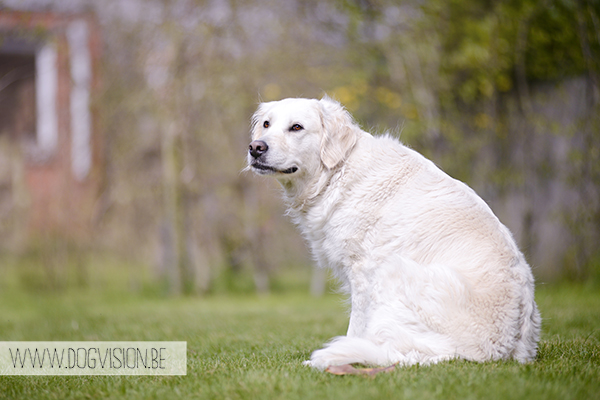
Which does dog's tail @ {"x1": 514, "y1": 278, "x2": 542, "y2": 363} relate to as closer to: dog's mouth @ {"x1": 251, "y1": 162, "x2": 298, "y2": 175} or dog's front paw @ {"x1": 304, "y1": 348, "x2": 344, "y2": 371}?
dog's front paw @ {"x1": 304, "y1": 348, "x2": 344, "y2": 371}

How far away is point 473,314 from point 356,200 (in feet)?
3.24

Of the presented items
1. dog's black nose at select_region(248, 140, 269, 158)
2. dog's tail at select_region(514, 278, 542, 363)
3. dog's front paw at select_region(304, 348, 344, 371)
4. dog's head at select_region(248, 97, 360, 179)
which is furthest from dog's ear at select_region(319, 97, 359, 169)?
dog's tail at select_region(514, 278, 542, 363)

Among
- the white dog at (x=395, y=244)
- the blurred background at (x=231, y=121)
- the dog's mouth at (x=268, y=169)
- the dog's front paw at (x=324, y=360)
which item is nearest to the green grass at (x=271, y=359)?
the dog's front paw at (x=324, y=360)

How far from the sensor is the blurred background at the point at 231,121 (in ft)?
29.0

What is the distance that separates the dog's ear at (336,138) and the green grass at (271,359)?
3.28ft

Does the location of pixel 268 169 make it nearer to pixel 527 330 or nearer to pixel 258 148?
pixel 258 148

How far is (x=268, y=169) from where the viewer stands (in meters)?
3.71

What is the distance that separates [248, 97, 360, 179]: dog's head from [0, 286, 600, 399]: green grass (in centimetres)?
100

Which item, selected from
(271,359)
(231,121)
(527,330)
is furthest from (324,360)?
(231,121)

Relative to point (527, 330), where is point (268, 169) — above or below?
above

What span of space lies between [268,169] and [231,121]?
6.05 m

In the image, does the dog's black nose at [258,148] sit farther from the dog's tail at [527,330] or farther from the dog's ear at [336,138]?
the dog's tail at [527,330]

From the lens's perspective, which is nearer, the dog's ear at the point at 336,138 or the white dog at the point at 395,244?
the white dog at the point at 395,244

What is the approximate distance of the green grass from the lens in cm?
243
